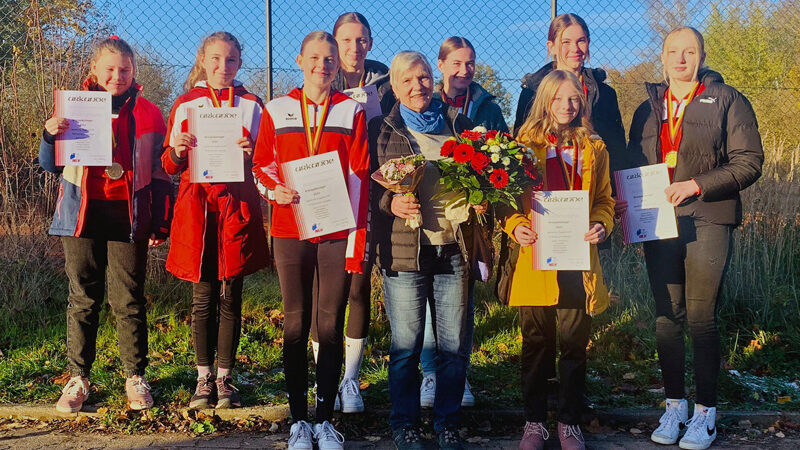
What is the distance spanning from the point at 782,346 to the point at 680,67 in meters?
3.18

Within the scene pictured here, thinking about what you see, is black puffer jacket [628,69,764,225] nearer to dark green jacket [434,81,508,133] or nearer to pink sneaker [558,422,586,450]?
dark green jacket [434,81,508,133]

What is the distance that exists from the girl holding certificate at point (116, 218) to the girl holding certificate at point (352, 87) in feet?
4.13

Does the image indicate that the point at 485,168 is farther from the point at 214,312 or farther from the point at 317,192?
the point at 214,312

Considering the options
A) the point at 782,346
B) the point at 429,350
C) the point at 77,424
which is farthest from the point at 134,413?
the point at 782,346

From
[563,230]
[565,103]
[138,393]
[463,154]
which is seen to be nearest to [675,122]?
[565,103]

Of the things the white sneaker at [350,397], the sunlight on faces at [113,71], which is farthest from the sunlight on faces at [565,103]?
the sunlight on faces at [113,71]

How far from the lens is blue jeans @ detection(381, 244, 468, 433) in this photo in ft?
13.4

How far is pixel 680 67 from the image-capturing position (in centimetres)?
443

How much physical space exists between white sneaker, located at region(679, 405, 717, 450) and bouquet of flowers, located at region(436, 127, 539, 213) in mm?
1906

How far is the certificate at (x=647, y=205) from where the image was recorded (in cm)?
433

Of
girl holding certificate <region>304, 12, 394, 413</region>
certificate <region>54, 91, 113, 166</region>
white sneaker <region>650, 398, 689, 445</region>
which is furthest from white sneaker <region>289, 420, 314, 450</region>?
white sneaker <region>650, 398, 689, 445</region>

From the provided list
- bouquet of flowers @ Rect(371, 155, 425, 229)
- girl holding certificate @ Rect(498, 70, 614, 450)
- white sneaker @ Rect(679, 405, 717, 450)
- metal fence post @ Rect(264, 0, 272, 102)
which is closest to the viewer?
bouquet of flowers @ Rect(371, 155, 425, 229)

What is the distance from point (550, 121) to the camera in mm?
4215

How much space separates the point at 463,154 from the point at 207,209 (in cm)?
176
